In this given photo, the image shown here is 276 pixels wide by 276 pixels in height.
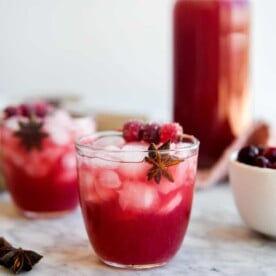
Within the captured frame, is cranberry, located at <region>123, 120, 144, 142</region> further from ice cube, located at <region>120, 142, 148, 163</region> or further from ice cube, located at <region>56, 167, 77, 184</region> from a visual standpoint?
ice cube, located at <region>56, 167, 77, 184</region>

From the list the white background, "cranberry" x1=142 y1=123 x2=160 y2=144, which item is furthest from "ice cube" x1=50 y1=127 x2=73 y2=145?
the white background

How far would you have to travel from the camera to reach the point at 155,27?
1974 mm

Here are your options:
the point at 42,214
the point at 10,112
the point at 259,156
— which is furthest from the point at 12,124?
the point at 259,156

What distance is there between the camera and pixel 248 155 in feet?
3.43

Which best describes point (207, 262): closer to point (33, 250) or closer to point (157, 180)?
point (157, 180)

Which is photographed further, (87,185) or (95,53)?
(95,53)

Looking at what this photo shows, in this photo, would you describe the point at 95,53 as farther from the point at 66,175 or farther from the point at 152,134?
the point at 152,134

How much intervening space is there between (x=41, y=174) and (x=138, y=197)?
30 centimetres

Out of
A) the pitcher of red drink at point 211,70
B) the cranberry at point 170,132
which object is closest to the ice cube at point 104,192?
the cranberry at point 170,132

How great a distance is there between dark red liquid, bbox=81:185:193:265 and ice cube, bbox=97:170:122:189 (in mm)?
21

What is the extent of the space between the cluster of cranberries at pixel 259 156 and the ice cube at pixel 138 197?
0.21 m

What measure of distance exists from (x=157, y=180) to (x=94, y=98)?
116cm

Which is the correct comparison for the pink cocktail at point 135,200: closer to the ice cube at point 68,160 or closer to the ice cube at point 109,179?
the ice cube at point 109,179

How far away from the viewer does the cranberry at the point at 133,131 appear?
962mm
